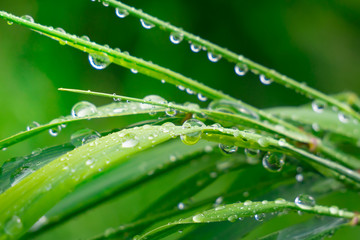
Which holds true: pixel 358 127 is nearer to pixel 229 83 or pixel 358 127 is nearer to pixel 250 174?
pixel 250 174

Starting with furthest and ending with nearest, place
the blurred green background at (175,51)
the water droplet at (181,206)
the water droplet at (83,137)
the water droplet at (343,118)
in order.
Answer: the blurred green background at (175,51) < the water droplet at (343,118) < the water droplet at (181,206) < the water droplet at (83,137)

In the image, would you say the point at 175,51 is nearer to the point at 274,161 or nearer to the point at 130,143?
the point at 274,161

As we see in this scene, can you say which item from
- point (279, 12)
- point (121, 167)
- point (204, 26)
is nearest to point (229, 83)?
point (204, 26)

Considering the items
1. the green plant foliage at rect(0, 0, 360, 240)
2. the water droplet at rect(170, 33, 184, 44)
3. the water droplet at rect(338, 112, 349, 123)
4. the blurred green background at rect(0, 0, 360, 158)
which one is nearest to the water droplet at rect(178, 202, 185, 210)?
the green plant foliage at rect(0, 0, 360, 240)

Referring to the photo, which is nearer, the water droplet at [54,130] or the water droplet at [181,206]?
the water droplet at [54,130]

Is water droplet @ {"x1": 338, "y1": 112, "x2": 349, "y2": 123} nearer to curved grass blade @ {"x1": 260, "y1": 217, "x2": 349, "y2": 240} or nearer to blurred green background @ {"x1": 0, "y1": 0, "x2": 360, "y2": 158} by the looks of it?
curved grass blade @ {"x1": 260, "y1": 217, "x2": 349, "y2": 240}

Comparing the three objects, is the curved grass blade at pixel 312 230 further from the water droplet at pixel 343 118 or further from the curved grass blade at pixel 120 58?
the water droplet at pixel 343 118

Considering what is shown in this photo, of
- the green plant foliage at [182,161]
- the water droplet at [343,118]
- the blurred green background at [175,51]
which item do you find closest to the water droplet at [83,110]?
the green plant foliage at [182,161]

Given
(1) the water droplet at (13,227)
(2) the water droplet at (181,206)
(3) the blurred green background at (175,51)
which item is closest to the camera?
(1) the water droplet at (13,227)

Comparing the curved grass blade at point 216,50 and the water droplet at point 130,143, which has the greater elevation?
the curved grass blade at point 216,50
